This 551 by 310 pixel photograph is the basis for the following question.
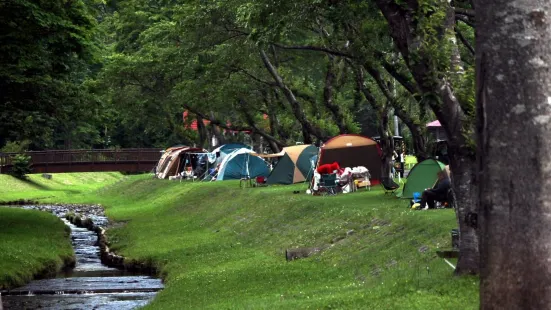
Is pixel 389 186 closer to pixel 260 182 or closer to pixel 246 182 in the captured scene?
pixel 260 182

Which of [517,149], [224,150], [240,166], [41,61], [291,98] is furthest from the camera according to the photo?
[224,150]

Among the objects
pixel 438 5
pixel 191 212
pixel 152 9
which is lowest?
pixel 191 212

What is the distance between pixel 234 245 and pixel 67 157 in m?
44.8

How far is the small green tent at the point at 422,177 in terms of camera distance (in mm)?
27094

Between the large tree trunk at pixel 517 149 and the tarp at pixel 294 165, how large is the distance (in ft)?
109

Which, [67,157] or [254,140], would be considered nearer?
[254,140]

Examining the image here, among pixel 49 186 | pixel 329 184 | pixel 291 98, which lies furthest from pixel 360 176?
pixel 49 186

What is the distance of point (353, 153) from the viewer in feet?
122

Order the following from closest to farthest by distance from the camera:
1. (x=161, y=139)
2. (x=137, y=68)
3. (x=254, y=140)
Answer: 1. (x=137, y=68)
2. (x=254, y=140)
3. (x=161, y=139)

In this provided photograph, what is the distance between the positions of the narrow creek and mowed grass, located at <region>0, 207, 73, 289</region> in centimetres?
41

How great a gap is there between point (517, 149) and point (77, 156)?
63183 mm

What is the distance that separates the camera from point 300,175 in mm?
41031

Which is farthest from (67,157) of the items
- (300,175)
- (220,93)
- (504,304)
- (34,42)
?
(504,304)

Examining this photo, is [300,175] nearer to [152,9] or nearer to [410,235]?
[152,9]
